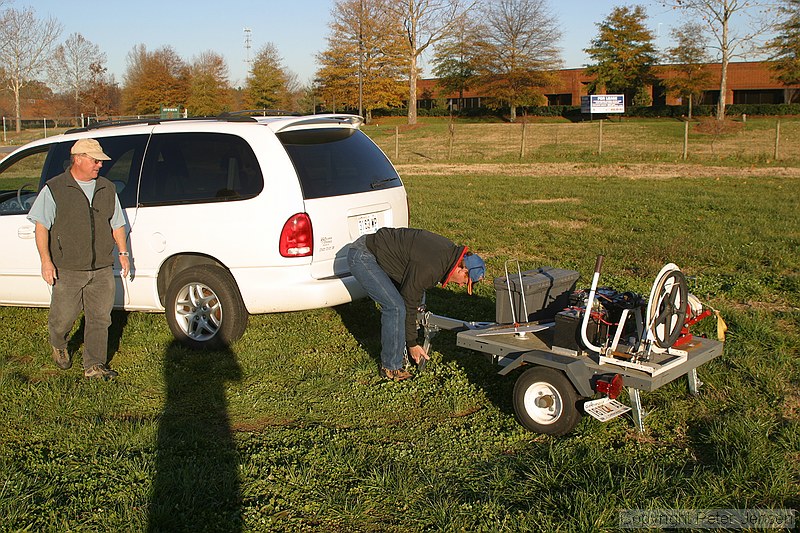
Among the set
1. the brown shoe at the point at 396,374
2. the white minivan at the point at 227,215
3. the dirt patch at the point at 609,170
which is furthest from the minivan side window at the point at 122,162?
the dirt patch at the point at 609,170

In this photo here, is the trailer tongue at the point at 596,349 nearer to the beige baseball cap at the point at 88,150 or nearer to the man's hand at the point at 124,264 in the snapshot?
the man's hand at the point at 124,264

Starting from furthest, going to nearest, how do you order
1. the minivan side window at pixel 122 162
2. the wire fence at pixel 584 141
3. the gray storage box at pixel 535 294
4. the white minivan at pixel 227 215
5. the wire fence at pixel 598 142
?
1. the wire fence at pixel 584 141
2. the wire fence at pixel 598 142
3. the minivan side window at pixel 122 162
4. the white minivan at pixel 227 215
5. the gray storage box at pixel 535 294

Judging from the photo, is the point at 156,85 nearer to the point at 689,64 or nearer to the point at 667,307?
the point at 689,64

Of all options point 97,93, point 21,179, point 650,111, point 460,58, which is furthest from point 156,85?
point 21,179

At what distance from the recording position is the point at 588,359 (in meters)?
4.73

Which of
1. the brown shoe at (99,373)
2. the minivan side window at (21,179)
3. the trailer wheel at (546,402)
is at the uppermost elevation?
the minivan side window at (21,179)

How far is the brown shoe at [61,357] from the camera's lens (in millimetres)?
5867

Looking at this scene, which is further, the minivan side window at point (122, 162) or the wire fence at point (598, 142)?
the wire fence at point (598, 142)

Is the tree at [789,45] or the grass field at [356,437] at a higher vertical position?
the tree at [789,45]

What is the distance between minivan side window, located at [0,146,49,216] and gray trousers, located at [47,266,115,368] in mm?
1479

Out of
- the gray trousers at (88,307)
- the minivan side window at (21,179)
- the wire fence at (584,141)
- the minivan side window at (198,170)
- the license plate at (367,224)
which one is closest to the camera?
the gray trousers at (88,307)

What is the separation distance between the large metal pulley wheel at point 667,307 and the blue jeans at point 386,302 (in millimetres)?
1710

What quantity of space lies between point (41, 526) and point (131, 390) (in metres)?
1.92

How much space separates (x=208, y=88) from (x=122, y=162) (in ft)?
193
